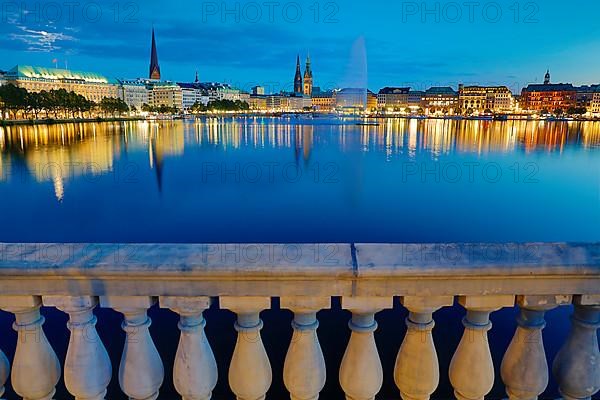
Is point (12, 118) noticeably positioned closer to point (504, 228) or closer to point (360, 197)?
point (360, 197)

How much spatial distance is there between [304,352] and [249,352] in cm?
29

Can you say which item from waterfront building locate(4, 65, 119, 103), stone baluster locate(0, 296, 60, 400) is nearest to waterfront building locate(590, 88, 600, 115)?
waterfront building locate(4, 65, 119, 103)

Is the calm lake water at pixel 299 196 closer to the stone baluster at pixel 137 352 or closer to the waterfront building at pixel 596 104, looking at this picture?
the stone baluster at pixel 137 352

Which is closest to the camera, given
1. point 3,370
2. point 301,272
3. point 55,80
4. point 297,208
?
point 301,272

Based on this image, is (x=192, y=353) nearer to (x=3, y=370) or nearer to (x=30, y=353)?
(x=30, y=353)

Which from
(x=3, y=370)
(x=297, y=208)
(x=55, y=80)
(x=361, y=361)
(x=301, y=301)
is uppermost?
(x=55, y=80)

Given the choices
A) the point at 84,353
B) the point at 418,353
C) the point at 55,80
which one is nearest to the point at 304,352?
the point at 418,353

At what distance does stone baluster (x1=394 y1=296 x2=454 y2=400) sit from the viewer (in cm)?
230

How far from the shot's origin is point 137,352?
2.39 meters

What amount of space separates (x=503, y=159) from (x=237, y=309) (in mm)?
44545

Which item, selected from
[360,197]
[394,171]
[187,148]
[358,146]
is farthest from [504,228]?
[187,148]

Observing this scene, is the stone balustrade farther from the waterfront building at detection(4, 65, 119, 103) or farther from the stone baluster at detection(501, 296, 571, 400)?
the waterfront building at detection(4, 65, 119, 103)

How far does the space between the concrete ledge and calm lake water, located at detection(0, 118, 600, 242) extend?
51.0ft

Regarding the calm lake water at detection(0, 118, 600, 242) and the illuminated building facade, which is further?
the illuminated building facade
